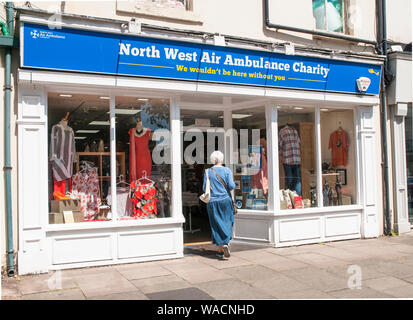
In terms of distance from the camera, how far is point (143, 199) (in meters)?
7.95

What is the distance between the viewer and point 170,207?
793 cm

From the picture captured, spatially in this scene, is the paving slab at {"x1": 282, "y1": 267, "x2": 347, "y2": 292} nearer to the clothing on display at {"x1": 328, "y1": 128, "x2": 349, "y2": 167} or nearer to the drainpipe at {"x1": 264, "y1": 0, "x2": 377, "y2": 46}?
the clothing on display at {"x1": 328, "y1": 128, "x2": 349, "y2": 167}

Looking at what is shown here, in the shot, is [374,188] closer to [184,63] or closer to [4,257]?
[184,63]

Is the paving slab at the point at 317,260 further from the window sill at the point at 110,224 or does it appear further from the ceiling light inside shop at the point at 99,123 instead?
the ceiling light inside shop at the point at 99,123

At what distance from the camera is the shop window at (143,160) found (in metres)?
7.72

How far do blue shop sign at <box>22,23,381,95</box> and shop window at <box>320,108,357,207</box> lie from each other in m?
0.70

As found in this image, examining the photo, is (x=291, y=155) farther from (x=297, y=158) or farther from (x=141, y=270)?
(x=141, y=270)

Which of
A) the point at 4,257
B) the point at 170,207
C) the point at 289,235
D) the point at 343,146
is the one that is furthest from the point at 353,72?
the point at 4,257

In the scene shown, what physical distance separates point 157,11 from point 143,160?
2.63m

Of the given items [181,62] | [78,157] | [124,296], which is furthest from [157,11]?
[124,296]

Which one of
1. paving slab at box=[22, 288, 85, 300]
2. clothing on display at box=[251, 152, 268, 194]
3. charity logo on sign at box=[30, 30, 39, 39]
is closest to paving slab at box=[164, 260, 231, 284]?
paving slab at box=[22, 288, 85, 300]

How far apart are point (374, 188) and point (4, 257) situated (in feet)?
24.7

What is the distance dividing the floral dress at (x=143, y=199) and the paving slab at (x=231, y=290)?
218 cm

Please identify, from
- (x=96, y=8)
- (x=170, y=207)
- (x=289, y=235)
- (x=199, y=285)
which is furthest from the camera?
(x=289, y=235)
